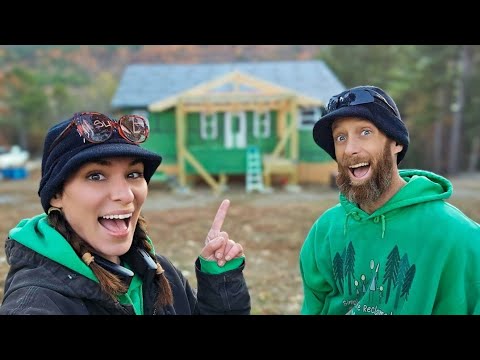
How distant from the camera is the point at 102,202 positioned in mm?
1575

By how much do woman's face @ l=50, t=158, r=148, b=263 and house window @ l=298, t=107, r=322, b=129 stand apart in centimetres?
1218

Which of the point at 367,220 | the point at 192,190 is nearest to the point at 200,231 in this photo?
the point at 192,190

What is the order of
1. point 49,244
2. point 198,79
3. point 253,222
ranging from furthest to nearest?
point 198,79
point 253,222
point 49,244

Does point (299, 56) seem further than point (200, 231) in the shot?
Yes

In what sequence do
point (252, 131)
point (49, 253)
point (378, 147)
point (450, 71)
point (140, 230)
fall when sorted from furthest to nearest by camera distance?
point (450, 71) → point (252, 131) → point (378, 147) → point (140, 230) → point (49, 253)

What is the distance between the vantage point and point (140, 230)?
6.16 feet

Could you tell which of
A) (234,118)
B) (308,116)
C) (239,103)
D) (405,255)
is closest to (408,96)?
(308,116)

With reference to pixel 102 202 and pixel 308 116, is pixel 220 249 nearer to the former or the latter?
pixel 102 202

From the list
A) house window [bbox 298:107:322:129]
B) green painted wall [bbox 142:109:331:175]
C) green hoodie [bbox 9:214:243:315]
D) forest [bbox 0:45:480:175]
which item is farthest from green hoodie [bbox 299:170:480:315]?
forest [bbox 0:45:480:175]

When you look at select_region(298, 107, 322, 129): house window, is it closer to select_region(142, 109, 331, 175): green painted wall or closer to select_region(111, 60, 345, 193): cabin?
select_region(111, 60, 345, 193): cabin

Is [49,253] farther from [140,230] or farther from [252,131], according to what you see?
→ [252,131]

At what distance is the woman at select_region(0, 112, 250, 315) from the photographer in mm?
1431

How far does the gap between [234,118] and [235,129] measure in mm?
362

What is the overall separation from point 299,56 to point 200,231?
2545 cm
